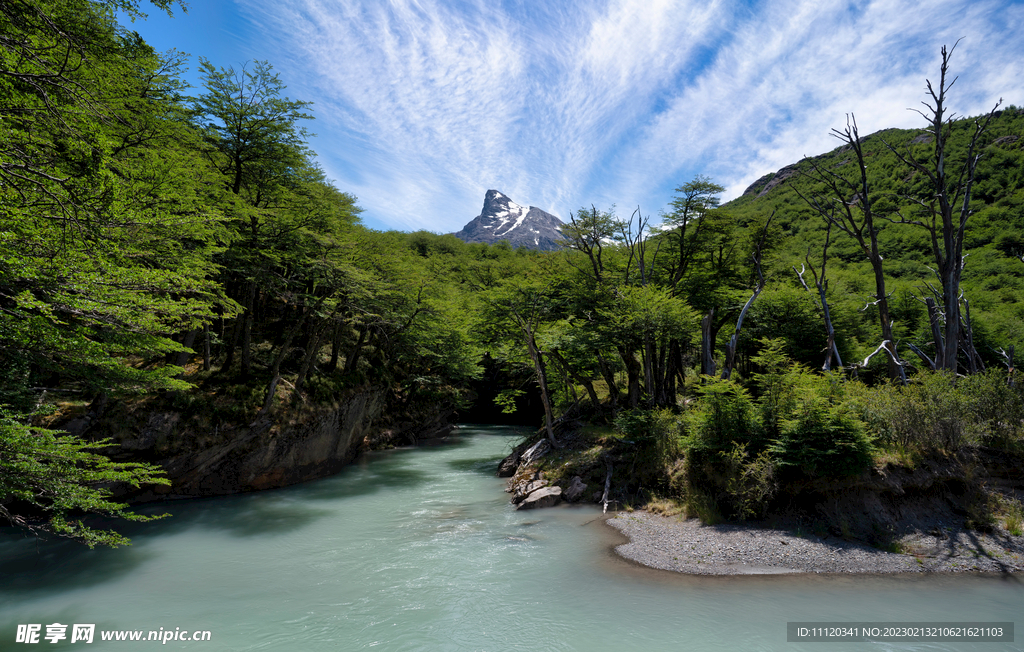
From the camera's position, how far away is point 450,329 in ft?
75.1

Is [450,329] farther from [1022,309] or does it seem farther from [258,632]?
[1022,309]

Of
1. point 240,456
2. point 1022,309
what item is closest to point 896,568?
point 240,456

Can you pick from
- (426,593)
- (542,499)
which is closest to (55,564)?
(426,593)

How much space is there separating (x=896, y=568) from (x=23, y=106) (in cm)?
1594

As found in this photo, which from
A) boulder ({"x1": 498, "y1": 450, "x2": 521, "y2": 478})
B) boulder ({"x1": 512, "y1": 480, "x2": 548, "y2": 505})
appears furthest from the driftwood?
boulder ({"x1": 498, "y1": 450, "x2": 521, "y2": 478})

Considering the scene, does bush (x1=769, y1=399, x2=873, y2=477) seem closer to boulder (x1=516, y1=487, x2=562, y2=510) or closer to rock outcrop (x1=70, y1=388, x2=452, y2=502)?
boulder (x1=516, y1=487, x2=562, y2=510)

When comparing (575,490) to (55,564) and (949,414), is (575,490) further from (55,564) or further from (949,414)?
(55,564)

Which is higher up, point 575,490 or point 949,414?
point 949,414

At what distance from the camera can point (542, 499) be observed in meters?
12.6

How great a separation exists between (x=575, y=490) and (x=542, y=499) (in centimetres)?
115

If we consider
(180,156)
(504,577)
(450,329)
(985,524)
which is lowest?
(504,577)

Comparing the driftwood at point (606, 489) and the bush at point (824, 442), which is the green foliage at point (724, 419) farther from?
the driftwood at point (606, 489)

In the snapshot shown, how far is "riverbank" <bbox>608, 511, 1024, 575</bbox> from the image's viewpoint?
7621 millimetres

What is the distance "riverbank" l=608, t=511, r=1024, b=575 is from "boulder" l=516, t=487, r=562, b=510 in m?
3.68
